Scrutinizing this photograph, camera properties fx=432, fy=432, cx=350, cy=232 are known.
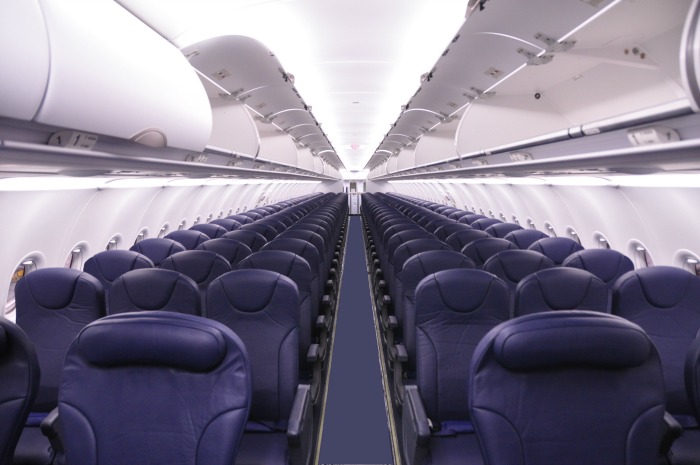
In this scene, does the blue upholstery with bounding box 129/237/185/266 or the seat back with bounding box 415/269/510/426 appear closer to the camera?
the seat back with bounding box 415/269/510/426

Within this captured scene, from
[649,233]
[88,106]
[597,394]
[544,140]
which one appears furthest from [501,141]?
[88,106]

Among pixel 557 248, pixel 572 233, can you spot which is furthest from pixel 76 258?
pixel 572 233

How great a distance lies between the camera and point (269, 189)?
2095 cm

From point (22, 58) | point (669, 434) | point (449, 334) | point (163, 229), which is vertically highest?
point (22, 58)

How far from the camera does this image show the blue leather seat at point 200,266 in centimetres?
432

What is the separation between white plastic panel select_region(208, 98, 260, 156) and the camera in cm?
644

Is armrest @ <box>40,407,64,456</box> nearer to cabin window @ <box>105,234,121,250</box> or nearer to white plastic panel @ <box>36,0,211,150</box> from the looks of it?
white plastic panel @ <box>36,0,211,150</box>

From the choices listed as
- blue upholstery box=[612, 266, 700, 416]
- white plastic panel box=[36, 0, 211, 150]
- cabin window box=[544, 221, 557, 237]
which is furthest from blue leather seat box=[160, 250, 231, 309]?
cabin window box=[544, 221, 557, 237]

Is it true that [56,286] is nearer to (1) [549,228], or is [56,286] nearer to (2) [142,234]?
(2) [142,234]

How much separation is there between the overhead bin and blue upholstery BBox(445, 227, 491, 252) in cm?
453

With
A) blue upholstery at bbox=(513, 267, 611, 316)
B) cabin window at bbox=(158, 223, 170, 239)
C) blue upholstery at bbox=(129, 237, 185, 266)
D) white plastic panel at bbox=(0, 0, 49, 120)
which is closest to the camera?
white plastic panel at bbox=(0, 0, 49, 120)

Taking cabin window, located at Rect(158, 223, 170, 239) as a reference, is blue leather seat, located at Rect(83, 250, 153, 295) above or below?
above

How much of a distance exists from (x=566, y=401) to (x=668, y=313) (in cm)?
204

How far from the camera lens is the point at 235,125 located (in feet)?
21.5
